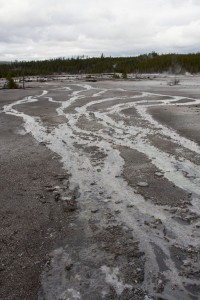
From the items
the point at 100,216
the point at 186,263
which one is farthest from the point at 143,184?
the point at 186,263

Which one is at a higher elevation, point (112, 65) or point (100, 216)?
point (112, 65)

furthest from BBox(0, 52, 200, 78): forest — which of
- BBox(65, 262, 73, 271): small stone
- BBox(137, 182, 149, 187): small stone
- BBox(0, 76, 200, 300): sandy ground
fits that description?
BBox(65, 262, 73, 271): small stone

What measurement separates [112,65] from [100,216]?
398 feet

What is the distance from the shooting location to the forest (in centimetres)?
10319

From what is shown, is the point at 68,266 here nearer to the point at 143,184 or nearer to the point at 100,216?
Result: the point at 100,216

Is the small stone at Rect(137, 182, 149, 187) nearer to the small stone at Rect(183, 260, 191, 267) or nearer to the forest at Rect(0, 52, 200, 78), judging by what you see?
the small stone at Rect(183, 260, 191, 267)

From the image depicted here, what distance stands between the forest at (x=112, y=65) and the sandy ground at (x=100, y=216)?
71.7 meters

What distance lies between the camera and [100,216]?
763 centimetres

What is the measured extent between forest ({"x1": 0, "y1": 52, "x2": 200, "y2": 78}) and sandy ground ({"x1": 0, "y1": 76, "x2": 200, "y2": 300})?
7173cm

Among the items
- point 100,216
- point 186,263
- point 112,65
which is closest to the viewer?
point 186,263

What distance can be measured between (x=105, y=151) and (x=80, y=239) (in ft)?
21.1

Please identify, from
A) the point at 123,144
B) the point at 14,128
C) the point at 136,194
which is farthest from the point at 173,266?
the point at 14,128

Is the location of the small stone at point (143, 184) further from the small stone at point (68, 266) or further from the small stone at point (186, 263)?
the small stone at point (68, 266)

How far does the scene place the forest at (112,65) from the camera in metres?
103
